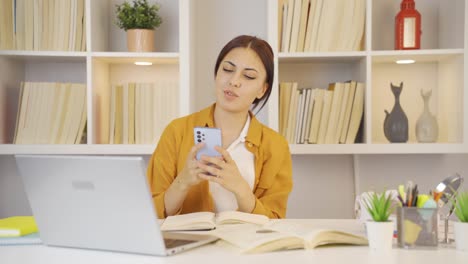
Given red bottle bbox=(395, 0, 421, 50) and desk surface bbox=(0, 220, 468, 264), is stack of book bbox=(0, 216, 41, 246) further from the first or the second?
red bottle bbox=(395, 0, 421, 50)

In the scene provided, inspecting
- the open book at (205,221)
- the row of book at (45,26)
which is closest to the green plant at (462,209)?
the open book at (205,221)

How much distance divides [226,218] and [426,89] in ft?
5.93

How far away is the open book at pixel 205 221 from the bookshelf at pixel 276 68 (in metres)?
1.18

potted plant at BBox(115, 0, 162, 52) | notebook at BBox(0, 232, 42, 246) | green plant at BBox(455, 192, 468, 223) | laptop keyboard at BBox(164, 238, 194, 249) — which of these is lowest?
notebook at BBox(0, 232, 42, 246)

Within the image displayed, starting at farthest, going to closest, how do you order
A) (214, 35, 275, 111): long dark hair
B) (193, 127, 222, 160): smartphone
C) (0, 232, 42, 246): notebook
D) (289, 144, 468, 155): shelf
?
(289, 144, 468, 155): shelf, (214, 35, 275, 111): long dark hair, (193, 127, 222, 160): smartphone, (0, 232, 42, 246): notebook

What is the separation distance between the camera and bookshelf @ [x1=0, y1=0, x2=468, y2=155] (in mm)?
2906

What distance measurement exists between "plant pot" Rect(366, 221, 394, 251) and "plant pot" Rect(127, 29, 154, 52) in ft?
6.00

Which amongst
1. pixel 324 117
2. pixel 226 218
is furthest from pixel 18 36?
pixel 226 218

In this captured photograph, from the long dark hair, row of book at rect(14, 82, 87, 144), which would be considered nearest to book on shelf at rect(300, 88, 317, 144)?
the long dark hair

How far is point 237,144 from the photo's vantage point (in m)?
2.35

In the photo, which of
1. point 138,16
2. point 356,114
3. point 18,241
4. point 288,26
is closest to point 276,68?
point 288,26

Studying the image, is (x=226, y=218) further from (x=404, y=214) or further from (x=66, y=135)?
(x=66, y=135)

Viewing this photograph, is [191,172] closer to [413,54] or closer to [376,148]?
[376,148]

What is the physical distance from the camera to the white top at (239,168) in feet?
7.42
